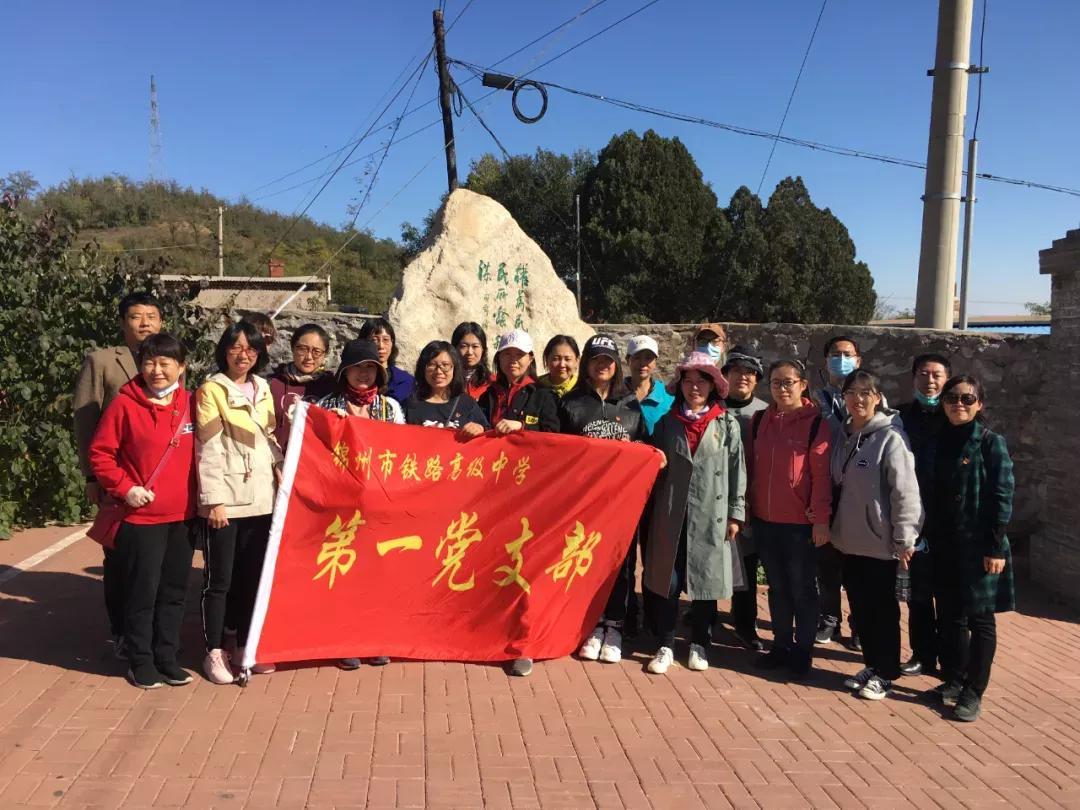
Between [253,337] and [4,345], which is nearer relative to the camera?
[253,337]

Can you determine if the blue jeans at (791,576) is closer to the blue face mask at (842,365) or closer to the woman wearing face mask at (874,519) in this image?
the woman wearing face mask at (874,519)

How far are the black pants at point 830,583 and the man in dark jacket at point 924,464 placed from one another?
0.40 meters

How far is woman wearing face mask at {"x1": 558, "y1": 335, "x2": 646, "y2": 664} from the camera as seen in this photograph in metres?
4.38

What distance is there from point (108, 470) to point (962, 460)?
13.4 ft

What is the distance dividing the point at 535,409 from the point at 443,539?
0.88m

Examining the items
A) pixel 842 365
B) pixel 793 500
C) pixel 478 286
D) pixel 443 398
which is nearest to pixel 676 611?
pixel 793 500

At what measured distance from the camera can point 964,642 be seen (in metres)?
4.02

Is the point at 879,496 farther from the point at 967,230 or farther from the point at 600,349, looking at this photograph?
the point at 967,230

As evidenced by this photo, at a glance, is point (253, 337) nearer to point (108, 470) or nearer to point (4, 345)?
point (108, 470)

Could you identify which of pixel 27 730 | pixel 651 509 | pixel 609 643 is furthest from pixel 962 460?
pixel 27 730

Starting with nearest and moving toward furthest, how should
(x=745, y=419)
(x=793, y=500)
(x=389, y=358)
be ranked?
(x=793, y=500) < (x=745, y=419) < (x=389, y=358)

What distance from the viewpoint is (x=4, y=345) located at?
6.60 meters

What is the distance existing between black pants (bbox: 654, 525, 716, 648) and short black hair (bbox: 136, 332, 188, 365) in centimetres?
270

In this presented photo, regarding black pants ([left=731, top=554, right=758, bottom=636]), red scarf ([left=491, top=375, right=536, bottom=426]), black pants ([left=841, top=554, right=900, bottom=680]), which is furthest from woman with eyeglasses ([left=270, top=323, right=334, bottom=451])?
black pants ([left=841, top=554, right=900, bottom=680])
